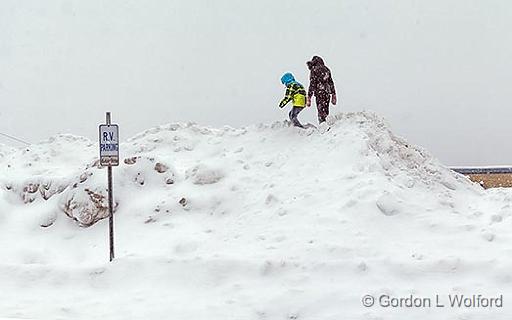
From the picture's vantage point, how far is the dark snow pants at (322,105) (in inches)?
524

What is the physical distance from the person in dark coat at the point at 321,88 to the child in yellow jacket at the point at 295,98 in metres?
0.32

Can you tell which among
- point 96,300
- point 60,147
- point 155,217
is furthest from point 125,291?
point 60,147

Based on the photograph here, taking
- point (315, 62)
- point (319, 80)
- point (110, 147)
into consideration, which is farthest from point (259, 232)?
point (315, 62)

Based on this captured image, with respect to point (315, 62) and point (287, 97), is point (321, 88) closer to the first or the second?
point (315, 62)

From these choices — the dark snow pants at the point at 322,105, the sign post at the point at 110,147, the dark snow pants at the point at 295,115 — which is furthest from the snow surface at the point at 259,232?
the sign post at the point at 110,147

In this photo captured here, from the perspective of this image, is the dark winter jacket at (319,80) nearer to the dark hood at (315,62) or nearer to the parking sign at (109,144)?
the dark hood at (315,62)

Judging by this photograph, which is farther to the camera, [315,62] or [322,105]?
[315,62]

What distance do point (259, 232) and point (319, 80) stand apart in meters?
5.40

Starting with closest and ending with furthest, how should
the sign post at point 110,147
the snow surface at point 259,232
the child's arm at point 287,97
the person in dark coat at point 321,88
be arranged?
the snow surface at point 259,232, the sign post at point 110,147, the child's arm at point 287,97, the person in dark coat at point 321,88

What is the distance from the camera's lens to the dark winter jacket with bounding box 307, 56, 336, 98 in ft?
43.6

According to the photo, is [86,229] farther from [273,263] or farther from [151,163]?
[273,263]

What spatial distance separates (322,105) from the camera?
13367mm

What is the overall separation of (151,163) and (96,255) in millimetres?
2851

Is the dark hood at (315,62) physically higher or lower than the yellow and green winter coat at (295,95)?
higher
